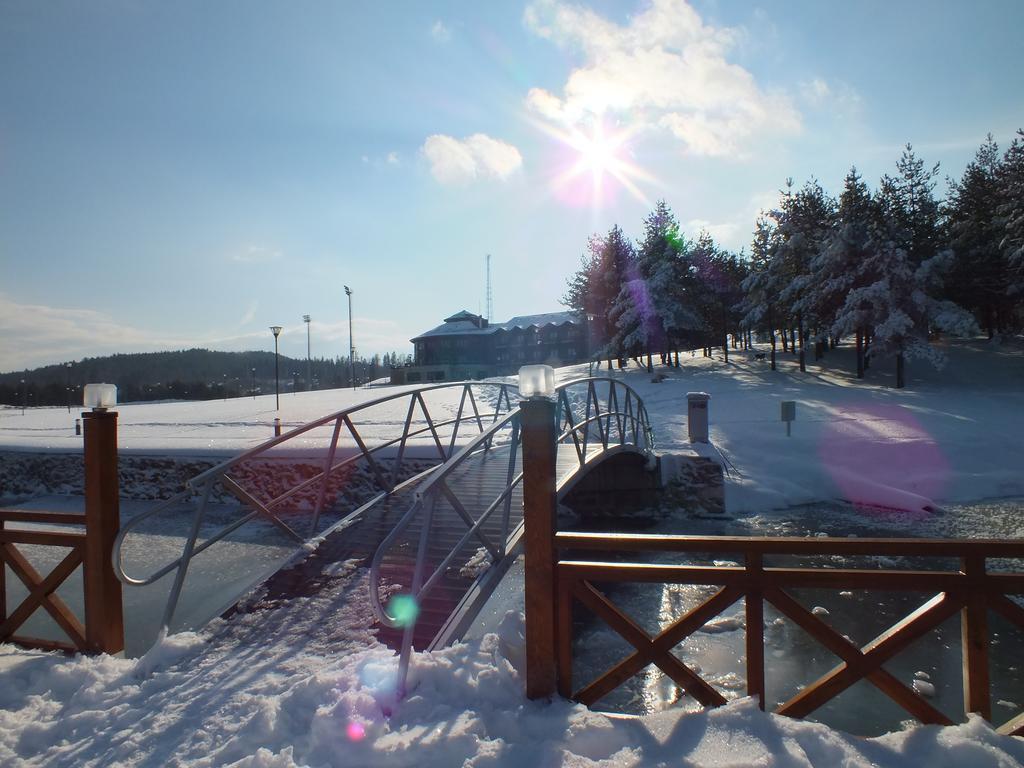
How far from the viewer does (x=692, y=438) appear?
13203 millimetres

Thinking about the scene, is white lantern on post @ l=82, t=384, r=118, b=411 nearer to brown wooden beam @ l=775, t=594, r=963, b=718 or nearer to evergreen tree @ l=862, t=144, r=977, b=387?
brown wooden beam @ l=775, t=594, r=963, b=718

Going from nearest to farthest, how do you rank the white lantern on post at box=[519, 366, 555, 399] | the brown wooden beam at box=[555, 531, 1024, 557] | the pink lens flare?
1. the brown wooden beam at box=[555, 531, 1024, 557]
2. the white lantern on post at box=[519, 366, 555, 399]
3. the pink lens flare

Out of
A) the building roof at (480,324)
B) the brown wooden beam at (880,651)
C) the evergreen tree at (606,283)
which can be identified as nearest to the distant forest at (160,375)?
the building roof at (480,324)

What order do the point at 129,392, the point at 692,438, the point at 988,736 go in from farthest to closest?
the point at 129,392 → the point at 692,438 → the point at 988,736

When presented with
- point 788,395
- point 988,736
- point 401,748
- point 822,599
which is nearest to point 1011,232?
point 788,395

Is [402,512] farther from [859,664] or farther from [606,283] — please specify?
[606,283]

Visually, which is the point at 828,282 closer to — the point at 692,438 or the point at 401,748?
the point at 692,438

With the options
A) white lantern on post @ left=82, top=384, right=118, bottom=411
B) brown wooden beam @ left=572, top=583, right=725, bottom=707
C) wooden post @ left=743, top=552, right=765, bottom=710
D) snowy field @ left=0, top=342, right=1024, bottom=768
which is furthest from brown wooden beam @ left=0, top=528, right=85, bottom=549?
wooden post @ left=743, top=552, right=765, bottom=710

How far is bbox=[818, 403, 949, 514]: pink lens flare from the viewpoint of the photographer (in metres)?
11.6

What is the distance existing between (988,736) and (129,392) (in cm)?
6741

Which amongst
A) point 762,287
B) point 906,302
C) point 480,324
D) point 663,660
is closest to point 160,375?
point 480,324

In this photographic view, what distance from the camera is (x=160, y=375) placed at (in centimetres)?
8850

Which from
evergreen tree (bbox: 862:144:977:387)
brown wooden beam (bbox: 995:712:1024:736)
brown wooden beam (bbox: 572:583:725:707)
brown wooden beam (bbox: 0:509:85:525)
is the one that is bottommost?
brown wooden beam (bbox: 995:712:1024:736)

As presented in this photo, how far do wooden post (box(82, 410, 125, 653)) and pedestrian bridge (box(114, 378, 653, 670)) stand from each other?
14 cm
